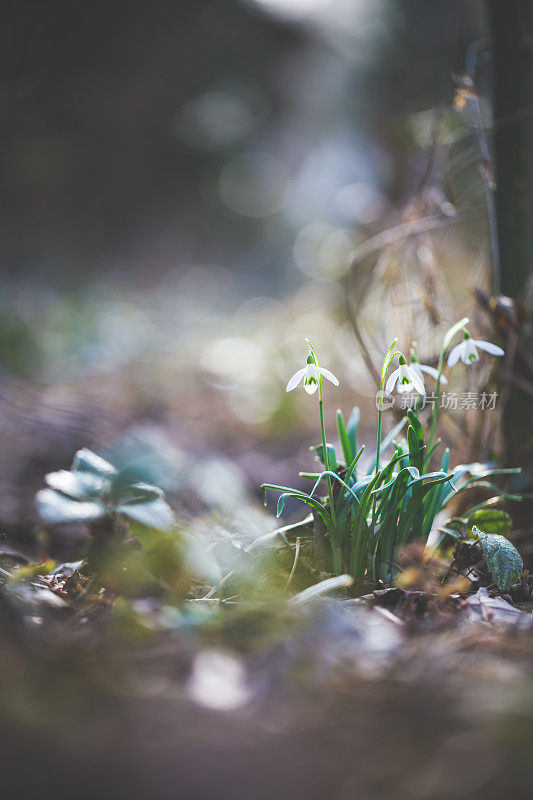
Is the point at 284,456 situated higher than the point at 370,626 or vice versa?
the point at 370,626

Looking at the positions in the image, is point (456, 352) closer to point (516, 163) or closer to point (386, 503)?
point (386, 503)

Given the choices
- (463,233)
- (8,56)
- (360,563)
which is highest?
(8,56)

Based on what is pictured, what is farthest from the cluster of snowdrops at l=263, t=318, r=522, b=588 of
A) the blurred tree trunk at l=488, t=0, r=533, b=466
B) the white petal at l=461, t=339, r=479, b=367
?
the blurred tree trunk at l=488, t=0, r=533, b=466

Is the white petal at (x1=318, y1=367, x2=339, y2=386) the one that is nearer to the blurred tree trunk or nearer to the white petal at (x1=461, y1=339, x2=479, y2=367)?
the white petal at (x1=461, y1=339, x2=479, y2=367)

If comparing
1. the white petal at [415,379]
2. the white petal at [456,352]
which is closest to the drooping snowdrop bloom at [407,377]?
the white petal at [415,379]

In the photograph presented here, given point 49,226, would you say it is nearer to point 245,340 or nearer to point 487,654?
point 245,340

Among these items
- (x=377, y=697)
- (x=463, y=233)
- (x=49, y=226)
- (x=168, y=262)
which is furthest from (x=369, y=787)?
(x=168, y=262)

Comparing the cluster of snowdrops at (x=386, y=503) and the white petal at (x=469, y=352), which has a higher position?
the white petal at (x=469, y=352)

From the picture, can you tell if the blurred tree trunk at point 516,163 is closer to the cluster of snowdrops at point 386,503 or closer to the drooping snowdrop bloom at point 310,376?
the cluster of snowdrops at point 386,503
